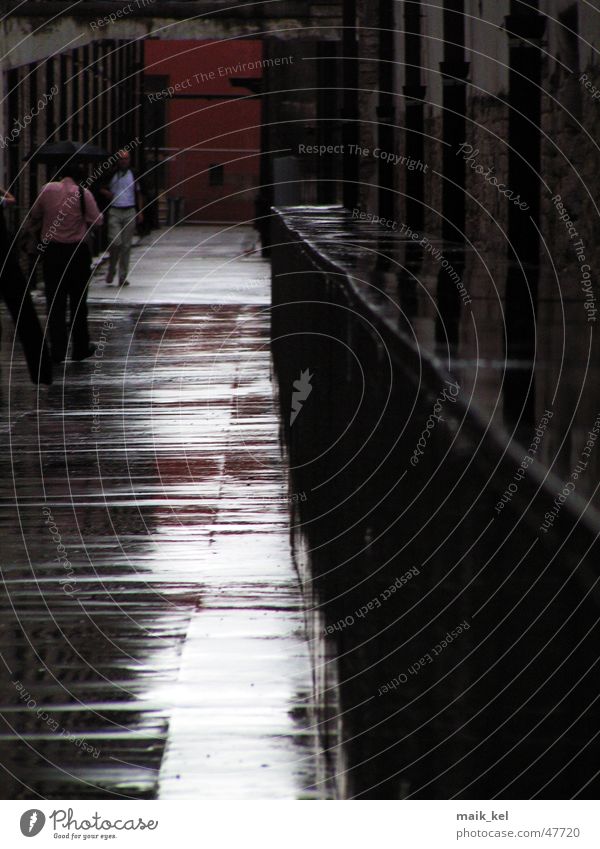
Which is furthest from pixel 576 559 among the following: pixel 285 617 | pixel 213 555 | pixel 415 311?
pixel 213 555

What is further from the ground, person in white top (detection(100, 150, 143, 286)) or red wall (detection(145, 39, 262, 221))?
red wall (detection(145, 39, 262, 221))

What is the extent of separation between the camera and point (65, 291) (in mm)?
11305

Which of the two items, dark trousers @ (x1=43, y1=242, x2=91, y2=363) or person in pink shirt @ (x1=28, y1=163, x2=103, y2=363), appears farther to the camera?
dark trousers @ (x1=43, y1=242, x2=91, y2=363)

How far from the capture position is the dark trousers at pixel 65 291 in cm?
1102

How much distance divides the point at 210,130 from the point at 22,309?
38.7 meters

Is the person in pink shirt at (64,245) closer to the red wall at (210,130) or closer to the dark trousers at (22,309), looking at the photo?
the dark trousers at (22,309)

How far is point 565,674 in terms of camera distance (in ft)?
5.32

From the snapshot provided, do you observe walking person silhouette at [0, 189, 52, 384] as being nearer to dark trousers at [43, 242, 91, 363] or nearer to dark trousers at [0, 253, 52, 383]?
dark trousers at [0, 253, 52, 383]

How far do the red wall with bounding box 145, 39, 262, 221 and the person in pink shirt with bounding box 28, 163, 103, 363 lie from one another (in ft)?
95.6

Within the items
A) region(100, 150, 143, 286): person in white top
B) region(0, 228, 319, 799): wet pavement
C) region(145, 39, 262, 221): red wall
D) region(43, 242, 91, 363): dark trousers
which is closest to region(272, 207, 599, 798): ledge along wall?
region(0, 228, 319, 799): wet pavement

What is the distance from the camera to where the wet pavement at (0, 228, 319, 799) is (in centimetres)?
349

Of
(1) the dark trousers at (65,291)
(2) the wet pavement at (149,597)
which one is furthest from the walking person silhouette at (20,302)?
(1) the dark trousers at (65,291)

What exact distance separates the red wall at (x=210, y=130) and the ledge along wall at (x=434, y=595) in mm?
37124

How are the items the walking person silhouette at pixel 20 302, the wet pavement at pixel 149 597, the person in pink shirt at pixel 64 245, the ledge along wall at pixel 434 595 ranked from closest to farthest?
the ledge along wall at pixel 434 595, the wet pavement at pixel 149 597, the walking person silhouette at pixel 20 302, the person in pink shirt at pixel 64 245
